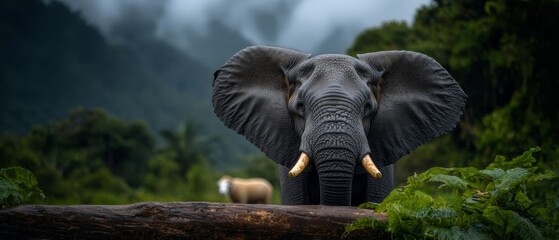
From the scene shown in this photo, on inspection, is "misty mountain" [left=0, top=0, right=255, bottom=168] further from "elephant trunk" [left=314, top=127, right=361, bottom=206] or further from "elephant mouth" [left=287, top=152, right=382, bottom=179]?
"elephant trunk" [left=314, top=127, right=361, bottom=206]

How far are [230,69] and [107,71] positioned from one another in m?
146

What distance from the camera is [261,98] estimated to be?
666 centimetres

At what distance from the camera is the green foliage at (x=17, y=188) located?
4609 millimetres

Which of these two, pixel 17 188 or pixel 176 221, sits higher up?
pixel 17 188

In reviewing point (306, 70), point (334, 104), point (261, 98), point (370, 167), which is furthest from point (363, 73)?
point (370, 167)

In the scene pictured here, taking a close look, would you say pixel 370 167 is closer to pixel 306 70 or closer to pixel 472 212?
pixel 472 212

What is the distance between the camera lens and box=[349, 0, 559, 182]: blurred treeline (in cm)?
1271

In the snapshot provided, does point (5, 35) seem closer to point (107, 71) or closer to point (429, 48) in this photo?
point (107, 71)

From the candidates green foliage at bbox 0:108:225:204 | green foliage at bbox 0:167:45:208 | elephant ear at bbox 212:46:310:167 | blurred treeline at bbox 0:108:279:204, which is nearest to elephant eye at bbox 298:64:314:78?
elephant ear at bbox 212:46:310:167

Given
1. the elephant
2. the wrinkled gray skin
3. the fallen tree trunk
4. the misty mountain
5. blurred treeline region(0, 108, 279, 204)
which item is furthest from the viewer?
the misty mountain

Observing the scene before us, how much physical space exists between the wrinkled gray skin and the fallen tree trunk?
3.34ft

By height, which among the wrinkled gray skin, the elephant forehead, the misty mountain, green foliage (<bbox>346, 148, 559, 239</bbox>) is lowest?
green foliage (<bbox>346, 148, 559, 239</bbox>)

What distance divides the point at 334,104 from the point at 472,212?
1475mm

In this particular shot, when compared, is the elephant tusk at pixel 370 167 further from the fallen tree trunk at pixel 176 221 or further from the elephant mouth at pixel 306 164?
the fallen tree trunk at pixel 176 221
